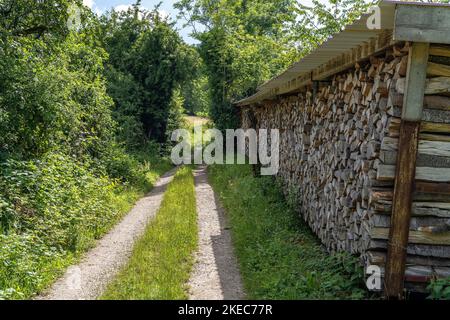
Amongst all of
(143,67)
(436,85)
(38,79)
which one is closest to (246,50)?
(143,67)

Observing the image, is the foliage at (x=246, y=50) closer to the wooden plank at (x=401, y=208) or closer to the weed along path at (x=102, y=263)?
the weed along path at (x=102, y=263)

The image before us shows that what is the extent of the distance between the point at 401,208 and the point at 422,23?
5.86 ft

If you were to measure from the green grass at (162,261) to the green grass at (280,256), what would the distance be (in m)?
0.90

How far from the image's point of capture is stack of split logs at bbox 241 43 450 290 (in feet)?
12.7

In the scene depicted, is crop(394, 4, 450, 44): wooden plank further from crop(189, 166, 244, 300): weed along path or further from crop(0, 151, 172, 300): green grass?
crop(0, 151, 172, 300): green grass

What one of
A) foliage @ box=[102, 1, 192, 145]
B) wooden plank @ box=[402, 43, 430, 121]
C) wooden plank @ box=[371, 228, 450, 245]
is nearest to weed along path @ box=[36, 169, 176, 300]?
wooden plank @ box=[371, 228, 450, 245]

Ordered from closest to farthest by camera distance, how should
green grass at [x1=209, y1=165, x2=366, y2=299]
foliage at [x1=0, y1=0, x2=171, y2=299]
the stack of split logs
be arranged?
the stack of split logs
green grass at [x1=209, y1=165, x2=366, y2=299]
foliage at [x1=0, y1=0, x2=171, y2=299]

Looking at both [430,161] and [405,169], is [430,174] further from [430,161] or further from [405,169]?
[405,169]

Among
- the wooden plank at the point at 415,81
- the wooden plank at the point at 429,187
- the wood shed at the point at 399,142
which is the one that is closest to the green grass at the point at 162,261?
the wood shed at the point at 399,142

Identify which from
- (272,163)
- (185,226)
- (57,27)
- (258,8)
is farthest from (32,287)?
(258,8)

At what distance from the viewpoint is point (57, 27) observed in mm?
8852

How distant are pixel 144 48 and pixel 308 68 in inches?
610

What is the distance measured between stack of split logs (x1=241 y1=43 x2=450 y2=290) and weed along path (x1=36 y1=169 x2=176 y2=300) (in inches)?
137
